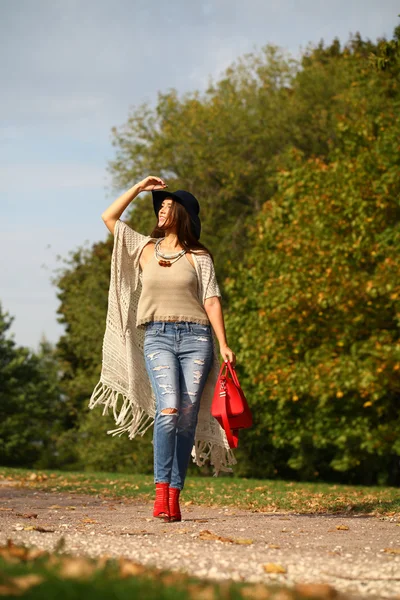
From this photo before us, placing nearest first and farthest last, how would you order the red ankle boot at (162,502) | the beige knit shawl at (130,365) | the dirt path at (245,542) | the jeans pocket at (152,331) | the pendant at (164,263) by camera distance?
the dirt path at (245,542)
the red ankle boot at (162,502)
the jeans pocket at (152,331)
the pendant at (164,263)
the beige knit shawl at (130,365)

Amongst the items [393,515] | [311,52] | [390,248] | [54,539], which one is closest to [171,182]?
[311,52]

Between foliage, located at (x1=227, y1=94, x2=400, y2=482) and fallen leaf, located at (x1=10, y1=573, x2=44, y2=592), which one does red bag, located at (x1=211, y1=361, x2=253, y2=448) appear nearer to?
fallen leaf, located at (x1=10, y1=573, x2=44, y2=592)

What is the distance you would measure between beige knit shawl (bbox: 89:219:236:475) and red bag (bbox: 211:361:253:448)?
494mm

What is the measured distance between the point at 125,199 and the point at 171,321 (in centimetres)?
108

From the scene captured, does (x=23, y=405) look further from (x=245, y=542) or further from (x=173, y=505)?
(x=245, y=542)

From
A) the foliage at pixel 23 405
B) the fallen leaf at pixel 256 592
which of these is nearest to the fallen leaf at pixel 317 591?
the fallen leaf at pixel 256 592

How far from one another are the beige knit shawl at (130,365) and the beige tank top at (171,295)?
423mm

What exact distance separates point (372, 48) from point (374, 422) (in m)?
16.3

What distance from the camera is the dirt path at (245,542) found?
3.89 meters

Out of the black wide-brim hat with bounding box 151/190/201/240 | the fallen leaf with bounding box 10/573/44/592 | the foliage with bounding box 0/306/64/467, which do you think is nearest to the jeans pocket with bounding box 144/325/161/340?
the black wide-brim hat with bounding box 151/190/201/240

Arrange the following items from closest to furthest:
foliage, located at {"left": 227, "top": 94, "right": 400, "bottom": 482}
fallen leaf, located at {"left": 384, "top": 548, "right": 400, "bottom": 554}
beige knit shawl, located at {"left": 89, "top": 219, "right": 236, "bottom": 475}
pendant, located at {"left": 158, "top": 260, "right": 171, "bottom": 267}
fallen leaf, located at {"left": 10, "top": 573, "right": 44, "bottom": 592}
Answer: fallen leaf, located at {"left": 10, "top": 573, "right": 44, "bottom": 592}, fallen leaf, located at {"left": 384, "top": 548, "right": 400, "bottom": 554}, pendant, located at {"left": 158, "top": 260, "right": 171, "bottom": 267}, beige knit shawl, located at {"left": 89, "top": 219, "right": 236, "bottom": 475}, foliage, located at {"left": 227, "top": 94, "right": 400, "bottom": 482}

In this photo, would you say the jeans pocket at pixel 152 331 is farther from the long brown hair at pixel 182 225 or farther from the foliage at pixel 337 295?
the foliage at pixel 337 295

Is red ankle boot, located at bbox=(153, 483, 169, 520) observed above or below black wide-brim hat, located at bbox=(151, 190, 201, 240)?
below

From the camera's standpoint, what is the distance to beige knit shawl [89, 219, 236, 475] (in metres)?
6.96
